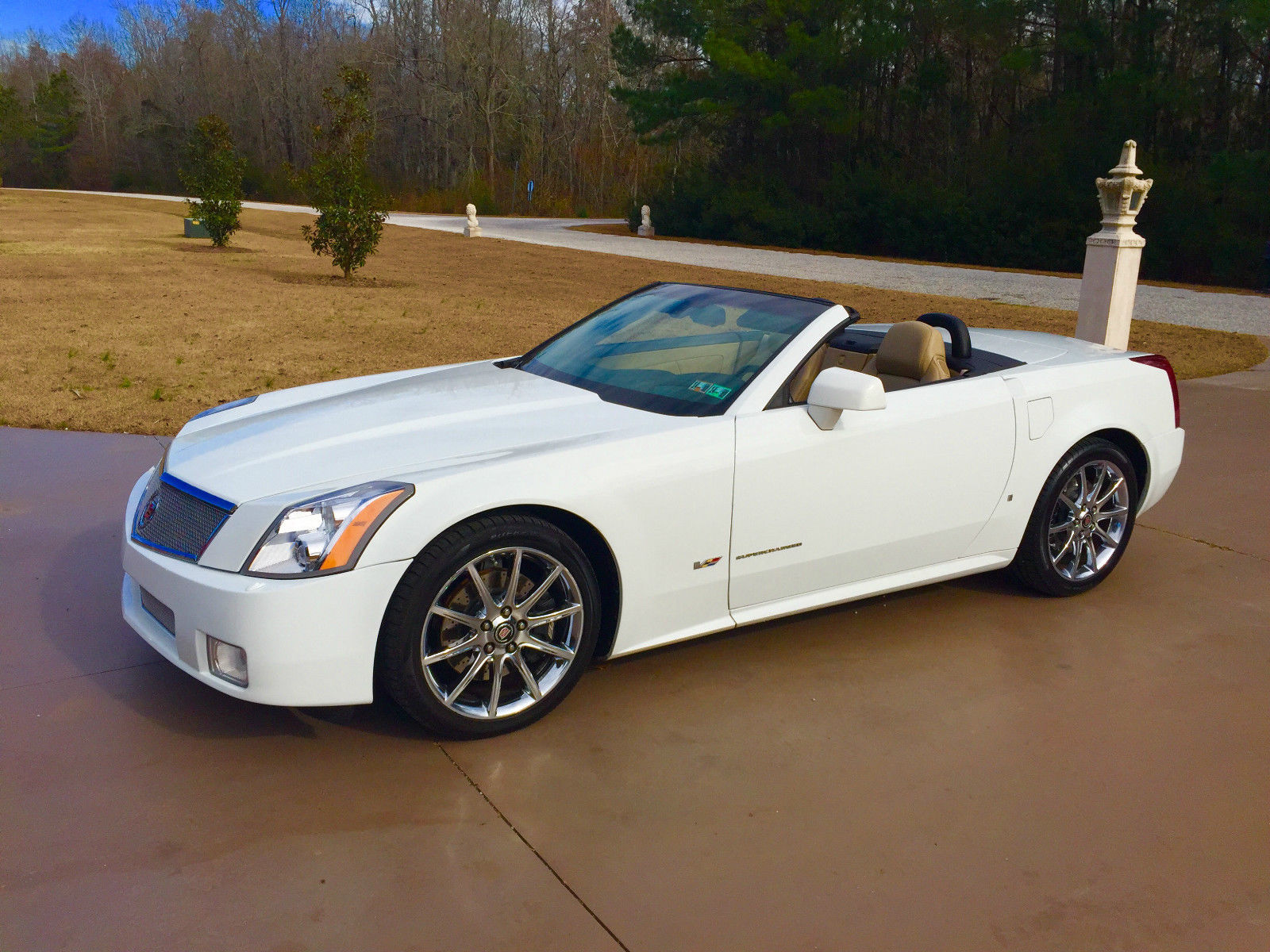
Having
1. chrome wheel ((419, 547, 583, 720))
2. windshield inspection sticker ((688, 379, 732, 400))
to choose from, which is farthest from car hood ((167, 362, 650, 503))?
chrome wheel ((419, 547, 583, 720))

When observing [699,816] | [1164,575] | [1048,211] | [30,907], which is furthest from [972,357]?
[1048,211]

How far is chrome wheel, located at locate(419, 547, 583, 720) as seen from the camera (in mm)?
3422

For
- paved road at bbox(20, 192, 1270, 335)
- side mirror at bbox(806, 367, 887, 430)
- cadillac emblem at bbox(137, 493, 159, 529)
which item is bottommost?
paved road at bbox(20, 192, 1270, 335)

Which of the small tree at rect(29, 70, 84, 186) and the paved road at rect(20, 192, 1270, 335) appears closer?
the paved road at rect(20, 192, 1270, 335)

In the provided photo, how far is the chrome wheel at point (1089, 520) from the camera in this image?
4898 mm

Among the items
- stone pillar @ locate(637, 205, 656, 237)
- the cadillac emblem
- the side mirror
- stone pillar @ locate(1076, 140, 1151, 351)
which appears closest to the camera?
the cadillac emblem

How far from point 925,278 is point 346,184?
12.8 m

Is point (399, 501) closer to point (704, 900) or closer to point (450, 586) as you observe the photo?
point (450, 586)

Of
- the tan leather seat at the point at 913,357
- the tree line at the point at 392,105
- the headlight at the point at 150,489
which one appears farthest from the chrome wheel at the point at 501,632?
the tree line at the point at 392,105

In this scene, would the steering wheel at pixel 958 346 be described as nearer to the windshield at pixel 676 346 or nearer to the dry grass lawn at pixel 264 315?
the windshield at pixel 676 346

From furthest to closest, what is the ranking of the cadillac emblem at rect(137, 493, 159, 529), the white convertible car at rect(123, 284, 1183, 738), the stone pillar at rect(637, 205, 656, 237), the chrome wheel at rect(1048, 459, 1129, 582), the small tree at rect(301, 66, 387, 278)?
the stone pillar at rect(637, 205, 656, 237) < the small tree at rect(301, 66, 387, 278) < the chrome wheel at rect(1048, 459, 1129, 582) < the cadillac emblem at rect(137, 493, 159, 529) < the white convertible car at rect(123, 284, 1183, 738)

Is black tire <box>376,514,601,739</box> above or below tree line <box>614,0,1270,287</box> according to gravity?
below

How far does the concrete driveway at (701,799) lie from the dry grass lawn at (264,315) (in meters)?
4.75

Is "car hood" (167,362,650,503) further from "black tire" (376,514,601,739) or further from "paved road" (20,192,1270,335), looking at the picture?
"paved road" (20,192,1270,335)
